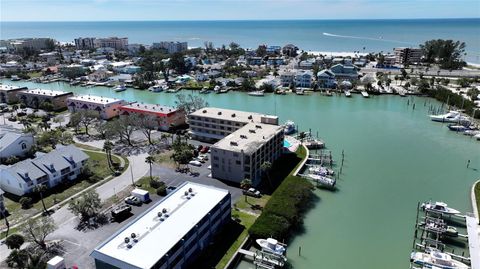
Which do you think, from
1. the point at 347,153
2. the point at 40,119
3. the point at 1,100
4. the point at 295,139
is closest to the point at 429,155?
the point at 347,153

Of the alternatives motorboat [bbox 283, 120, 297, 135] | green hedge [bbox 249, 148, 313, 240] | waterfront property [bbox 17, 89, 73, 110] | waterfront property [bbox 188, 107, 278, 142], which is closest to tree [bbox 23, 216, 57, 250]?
green hedge [bbox 249, 148, 313, 240]

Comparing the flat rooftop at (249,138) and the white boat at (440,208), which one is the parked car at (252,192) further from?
the white boat at (440,208)

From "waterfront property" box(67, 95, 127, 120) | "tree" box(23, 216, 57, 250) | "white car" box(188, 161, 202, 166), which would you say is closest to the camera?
"tree" box(23, 216, 57, 250)

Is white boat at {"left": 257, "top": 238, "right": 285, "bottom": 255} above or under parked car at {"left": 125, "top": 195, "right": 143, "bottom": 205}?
under

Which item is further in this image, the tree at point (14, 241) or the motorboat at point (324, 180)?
the motorboat at point (324, 180)

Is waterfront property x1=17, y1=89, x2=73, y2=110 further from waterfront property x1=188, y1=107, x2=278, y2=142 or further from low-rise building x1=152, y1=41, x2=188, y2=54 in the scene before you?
low-rise building x1=152, y1=41, x2=188, y2=54

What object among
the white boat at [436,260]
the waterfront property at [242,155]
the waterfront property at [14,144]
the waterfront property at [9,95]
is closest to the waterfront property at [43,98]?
the waterfront property at [9,95]

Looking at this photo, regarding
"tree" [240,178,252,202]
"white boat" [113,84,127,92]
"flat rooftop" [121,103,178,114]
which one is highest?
"flat rooftop" [121,103,178,114]
